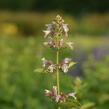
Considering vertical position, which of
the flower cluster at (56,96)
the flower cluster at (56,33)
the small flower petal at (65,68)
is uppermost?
the flower cluster at (56,33)

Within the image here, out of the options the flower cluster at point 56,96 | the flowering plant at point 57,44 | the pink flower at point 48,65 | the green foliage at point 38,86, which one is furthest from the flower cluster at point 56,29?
the green foliage at point 38,86

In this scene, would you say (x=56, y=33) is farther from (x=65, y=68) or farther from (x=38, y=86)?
(x=38, y=86)

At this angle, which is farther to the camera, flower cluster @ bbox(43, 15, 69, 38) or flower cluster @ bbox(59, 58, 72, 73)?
flower cluster @ bbox(59, 58, 72, 73)

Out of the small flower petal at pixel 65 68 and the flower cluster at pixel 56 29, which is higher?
the flower cluster at pixel 56 29

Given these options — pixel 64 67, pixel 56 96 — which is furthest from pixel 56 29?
pixel 56 96

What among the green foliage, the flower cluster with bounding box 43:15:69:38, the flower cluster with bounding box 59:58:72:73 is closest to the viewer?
the flower cluster with bounding box 43:15:69:38

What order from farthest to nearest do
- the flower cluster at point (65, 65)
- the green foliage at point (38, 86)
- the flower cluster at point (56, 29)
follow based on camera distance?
the green foliage at point (38, 86), the flower cluster at point (65, 65), the flower cluster at point (56, 29)

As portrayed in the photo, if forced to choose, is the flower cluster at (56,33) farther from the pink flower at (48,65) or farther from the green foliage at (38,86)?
the green foliage at (38,86)

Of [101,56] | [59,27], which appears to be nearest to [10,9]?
[101,56]

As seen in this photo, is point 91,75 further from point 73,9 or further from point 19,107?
point 73,9

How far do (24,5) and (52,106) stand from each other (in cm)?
3913

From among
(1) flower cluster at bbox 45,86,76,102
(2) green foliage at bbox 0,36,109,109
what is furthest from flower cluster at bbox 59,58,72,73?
(2) green foliage at bbox 0,36,109,109

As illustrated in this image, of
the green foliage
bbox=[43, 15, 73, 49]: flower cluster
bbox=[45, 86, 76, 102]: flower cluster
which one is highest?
the green foliage

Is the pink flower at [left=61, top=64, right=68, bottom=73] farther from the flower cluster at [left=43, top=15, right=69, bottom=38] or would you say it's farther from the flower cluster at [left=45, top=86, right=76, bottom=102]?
the flower cluster at [left=43, top=15, right=69, bottom=38]
